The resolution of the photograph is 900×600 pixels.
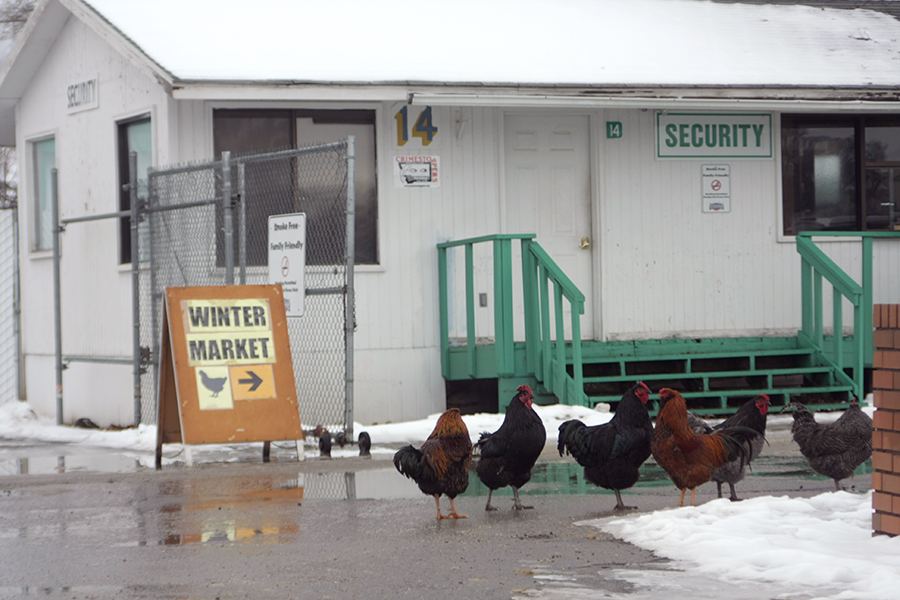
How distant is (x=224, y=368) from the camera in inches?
374

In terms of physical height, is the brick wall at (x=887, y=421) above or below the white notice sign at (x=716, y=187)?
below

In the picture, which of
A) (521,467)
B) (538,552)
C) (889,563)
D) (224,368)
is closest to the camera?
(889,563)

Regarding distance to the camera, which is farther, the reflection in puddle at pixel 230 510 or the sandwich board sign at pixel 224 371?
the sandwich board sign at pixel 224 371

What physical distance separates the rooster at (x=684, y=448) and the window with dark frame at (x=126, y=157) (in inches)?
309

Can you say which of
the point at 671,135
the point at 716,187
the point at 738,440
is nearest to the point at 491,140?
the point at 671,135

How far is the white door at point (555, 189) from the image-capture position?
42.8 ft

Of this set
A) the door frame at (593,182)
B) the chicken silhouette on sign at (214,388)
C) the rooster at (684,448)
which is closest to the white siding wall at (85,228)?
the chicken silhouette on sign at (214,388)

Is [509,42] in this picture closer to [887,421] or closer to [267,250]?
[267,250]

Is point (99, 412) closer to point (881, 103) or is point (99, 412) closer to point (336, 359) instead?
point (336, 359)

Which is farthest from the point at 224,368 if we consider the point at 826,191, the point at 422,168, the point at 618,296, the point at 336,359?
the point at 826,191

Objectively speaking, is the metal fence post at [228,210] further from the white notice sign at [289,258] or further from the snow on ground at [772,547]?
the snow on ground at [772,547]

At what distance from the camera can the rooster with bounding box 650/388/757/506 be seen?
22.7 ft

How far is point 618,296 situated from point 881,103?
12.4 feet

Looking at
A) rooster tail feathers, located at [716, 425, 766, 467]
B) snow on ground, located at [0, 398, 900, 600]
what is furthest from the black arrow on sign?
rooster tail feathers, located at [716, 425, 766, 467]
